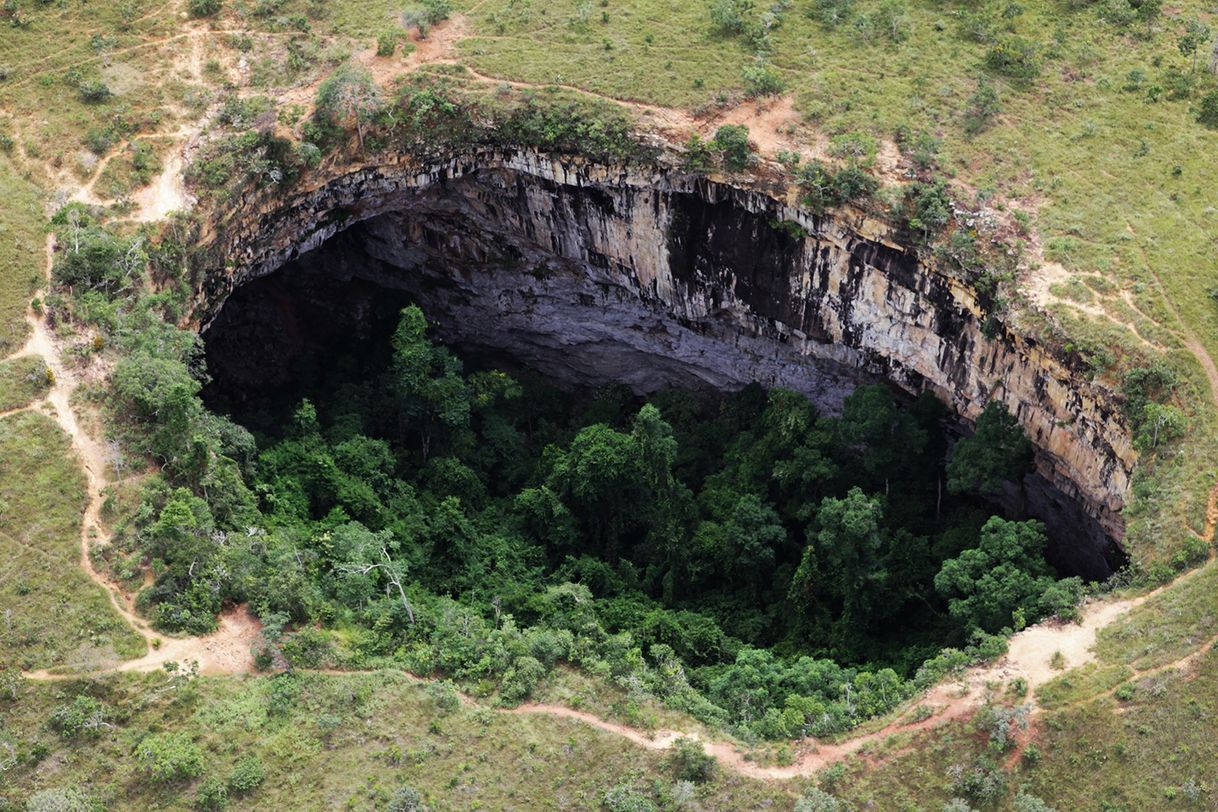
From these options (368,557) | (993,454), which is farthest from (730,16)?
(368,557)

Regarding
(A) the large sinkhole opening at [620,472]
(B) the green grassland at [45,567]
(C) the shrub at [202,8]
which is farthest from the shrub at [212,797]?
(C) the shrub at [202,8]

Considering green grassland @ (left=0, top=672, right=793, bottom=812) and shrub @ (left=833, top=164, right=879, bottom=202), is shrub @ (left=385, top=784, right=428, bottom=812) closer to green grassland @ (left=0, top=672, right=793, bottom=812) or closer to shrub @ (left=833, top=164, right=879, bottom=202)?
green grassland @ (left=0, top=672, right=793, bottom=812)

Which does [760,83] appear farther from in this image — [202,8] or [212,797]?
[212,797]

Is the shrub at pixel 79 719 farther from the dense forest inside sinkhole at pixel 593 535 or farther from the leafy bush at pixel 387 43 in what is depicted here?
the leafy bush at pixel 387 43

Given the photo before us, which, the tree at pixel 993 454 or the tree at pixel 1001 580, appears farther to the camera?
the tree at pixel 993 454

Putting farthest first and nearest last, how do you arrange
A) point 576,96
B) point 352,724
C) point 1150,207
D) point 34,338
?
point 576,96
point 1150,207
point 34,338
point 352,724

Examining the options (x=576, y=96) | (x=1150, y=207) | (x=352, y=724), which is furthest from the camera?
(x=576, y=96)

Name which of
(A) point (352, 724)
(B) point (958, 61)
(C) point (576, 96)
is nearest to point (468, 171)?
(C) point (576, 96)

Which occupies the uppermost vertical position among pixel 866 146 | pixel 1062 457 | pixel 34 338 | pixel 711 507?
pixel 866 146

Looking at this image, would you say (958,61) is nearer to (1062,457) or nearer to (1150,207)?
(1150,207)
